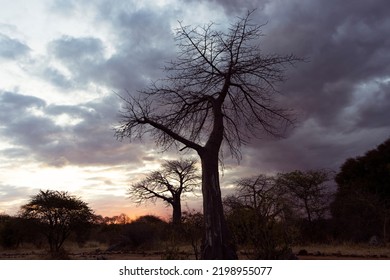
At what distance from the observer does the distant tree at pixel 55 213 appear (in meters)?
21.3

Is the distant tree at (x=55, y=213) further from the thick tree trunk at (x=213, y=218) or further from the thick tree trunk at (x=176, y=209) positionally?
the thick tree trunk at (x=213, y=218)

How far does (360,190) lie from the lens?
73.4 feet

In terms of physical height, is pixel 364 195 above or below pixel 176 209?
below

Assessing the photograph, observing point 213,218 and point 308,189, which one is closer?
point 213,218

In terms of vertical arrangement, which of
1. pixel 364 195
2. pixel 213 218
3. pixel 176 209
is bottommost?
pixel 213 218

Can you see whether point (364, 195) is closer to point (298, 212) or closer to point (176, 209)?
point (298, 212)

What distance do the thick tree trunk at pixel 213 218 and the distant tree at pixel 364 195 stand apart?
37.5 ft

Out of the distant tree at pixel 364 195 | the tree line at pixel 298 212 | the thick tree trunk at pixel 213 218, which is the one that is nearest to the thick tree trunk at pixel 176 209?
the tree line at pixel 298 212

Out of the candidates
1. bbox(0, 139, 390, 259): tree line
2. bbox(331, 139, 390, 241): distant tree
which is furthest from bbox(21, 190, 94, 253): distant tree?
bbox(331, 139, 390, 241): distant tree

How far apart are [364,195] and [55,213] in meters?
14.8

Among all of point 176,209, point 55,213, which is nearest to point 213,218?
point 55,213

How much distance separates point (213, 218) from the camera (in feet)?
33.1
